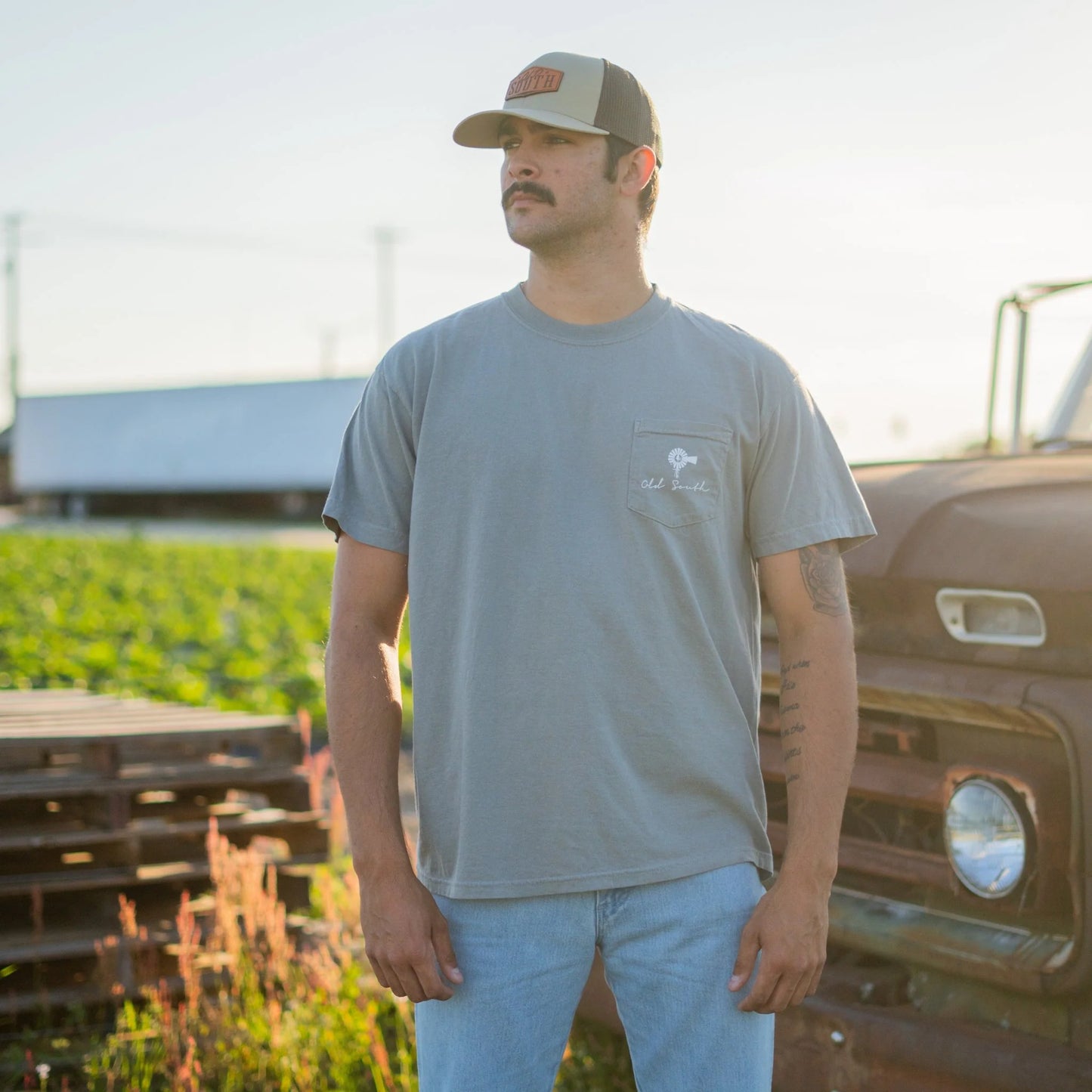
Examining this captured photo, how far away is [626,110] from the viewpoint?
2264 millimetres

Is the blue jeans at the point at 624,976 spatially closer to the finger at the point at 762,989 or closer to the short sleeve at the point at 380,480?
the finger at the point at 762,989

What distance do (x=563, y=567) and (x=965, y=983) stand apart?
4.82ft

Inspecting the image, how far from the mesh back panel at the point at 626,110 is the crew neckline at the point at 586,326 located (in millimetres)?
273

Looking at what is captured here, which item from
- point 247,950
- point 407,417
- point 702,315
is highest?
point 702,315

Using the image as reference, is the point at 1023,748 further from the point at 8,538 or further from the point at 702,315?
the point at 8,538

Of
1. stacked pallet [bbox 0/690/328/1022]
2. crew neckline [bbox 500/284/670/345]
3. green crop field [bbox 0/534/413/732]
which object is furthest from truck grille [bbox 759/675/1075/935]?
green crop field [bbox 0/534/413/732]

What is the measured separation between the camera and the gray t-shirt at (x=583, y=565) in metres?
2.13

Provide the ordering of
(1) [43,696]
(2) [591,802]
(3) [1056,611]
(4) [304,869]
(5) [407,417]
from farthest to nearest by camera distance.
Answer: (1) [43,696] < (4) [304,869] < (3) [1056,611] < (5) [407,417] < (2) [591,802]

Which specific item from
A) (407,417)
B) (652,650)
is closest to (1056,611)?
(652,650)

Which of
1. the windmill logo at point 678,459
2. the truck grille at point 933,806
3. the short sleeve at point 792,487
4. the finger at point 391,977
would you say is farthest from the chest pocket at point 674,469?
the truck grille at point 933,806

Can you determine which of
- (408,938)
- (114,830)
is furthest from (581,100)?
(114,830)

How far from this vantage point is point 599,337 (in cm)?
223

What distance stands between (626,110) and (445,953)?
1376 mm

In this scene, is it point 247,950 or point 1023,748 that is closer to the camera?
point 1023,748
